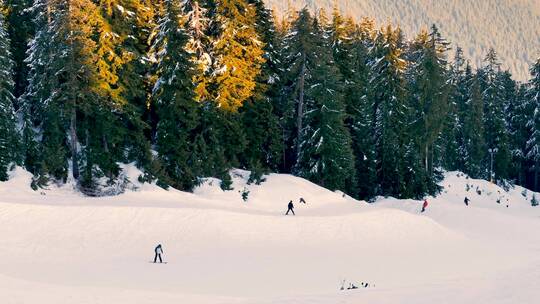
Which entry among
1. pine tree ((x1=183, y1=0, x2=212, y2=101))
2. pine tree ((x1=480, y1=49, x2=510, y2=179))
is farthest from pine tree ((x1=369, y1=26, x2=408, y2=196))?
pine tree ((x1=480, y1=49, x2=510, y2=179))

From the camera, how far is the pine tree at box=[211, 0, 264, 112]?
43.3 m

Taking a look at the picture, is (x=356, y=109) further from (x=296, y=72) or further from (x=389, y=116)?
(x=296, y=72)

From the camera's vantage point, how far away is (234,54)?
146 ft

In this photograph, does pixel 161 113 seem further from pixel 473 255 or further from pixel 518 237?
pixel 518 237

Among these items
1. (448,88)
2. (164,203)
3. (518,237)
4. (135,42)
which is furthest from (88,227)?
(448,88)

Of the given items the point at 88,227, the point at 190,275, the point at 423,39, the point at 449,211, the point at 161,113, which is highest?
the point at 423,39

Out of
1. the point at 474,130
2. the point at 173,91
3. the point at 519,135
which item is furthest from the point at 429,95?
the point at 519,135

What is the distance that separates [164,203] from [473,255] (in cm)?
1824

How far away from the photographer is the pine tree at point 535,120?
78.5 meters

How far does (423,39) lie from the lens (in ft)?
208

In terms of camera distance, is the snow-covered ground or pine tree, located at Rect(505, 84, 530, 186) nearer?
the snow-covered ground

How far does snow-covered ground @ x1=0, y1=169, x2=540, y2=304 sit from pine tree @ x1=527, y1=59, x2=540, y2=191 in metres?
34.8

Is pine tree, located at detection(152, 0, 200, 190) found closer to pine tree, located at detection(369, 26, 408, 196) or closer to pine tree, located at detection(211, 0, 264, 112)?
pine tree, located at detection(211, 0, 264, 112)

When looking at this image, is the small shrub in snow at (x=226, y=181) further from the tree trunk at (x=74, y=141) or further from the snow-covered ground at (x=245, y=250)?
the tree trunk at (x=74, y=141)
